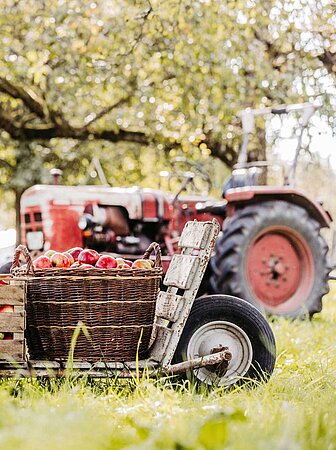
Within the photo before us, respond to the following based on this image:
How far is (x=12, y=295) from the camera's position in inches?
138

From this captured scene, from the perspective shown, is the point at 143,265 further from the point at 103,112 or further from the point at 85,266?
the point at 103,112

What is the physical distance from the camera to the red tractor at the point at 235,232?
7012mm

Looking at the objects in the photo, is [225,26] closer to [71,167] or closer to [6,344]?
[71,167]

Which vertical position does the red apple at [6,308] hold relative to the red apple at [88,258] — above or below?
below

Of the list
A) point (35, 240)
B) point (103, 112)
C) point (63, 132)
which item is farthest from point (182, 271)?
point (63, 132)

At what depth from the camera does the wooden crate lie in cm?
349

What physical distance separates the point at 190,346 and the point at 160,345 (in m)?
0.14

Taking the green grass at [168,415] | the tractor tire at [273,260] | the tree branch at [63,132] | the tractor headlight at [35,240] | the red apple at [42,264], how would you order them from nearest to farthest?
1. the green grass at [168,415]
2. the red apple at [42,264]
3. the tractor tire at [273,260]
4. the tractor headlight at [35,240]
5. the tree branch at [63,132]

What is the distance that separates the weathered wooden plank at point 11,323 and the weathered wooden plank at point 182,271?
709 millimetres

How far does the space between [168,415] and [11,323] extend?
909 millimetres

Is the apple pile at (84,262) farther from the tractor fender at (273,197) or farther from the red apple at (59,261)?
the tractor fender at (273,197)

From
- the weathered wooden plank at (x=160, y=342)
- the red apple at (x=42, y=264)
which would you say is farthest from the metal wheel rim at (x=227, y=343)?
the red apple at (x=42, y=264)

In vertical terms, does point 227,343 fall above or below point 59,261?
below

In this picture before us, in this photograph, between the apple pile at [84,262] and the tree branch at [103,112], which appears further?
the tree branch at [103,112]
